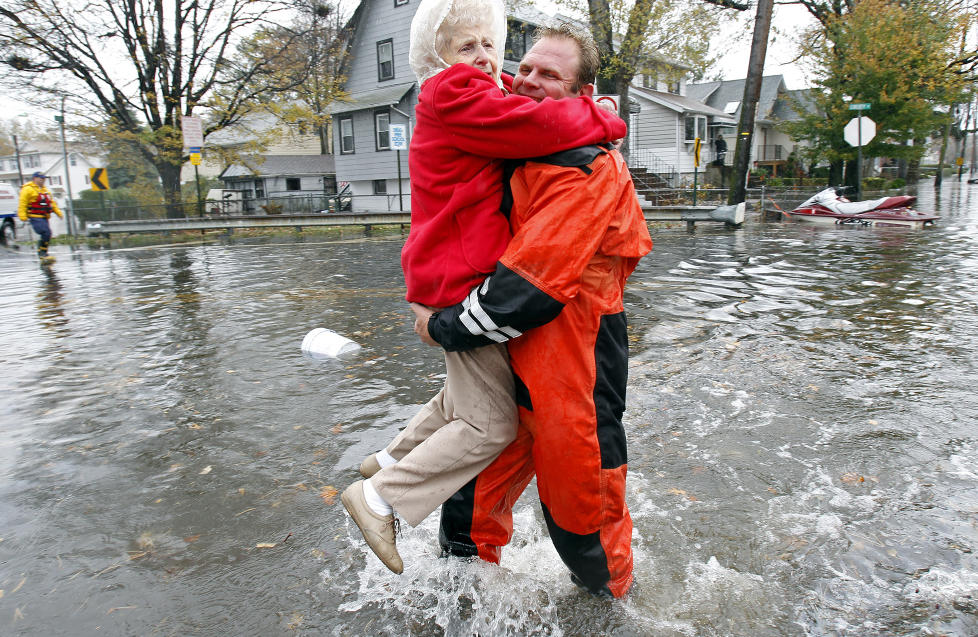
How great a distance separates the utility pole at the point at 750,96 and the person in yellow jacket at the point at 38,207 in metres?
18.0

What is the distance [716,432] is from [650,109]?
1505 inches

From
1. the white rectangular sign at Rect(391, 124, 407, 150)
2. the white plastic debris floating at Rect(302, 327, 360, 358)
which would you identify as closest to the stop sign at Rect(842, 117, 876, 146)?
the white rectangular sign at Rect(391, 124, 407, 150)

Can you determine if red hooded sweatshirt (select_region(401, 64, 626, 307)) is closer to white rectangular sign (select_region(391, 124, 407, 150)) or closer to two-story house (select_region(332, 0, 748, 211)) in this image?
white rectangular sign (select_region(391, 124, 407, 150))

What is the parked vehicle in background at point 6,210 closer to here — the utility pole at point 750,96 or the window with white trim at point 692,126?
the utility pole at point 750,96

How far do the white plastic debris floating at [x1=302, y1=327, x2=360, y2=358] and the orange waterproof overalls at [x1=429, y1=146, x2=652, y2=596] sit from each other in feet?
12.0

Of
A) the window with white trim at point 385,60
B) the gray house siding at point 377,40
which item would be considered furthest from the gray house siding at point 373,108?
the window with white trim at point 385,60

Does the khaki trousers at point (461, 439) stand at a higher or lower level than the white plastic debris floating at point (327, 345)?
higher

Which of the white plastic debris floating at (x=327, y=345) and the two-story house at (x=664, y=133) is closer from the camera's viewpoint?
the white plastic debris floating at (x=327, y=345)

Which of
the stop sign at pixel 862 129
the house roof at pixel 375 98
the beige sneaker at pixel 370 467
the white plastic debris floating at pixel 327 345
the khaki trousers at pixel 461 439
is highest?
the house roof at pixel 375 98

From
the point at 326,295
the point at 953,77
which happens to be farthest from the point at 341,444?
the point at 953,77

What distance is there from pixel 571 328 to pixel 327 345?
4.19m

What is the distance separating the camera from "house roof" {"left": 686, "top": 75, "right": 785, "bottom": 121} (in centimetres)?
5197

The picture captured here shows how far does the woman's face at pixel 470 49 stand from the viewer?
6.72 ft

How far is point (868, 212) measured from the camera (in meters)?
17.0
